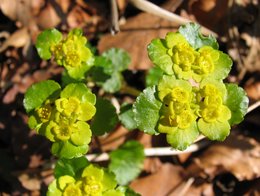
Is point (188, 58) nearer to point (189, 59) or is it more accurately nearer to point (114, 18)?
point (189, 59)

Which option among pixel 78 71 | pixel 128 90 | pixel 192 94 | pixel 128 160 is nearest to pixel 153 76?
pixel 128 90

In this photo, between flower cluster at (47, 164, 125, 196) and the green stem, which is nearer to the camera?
flower cluster at (47, 164, 125, 196)

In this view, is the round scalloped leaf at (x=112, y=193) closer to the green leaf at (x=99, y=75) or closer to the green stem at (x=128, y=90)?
the green leaf at (x=99, y=75)

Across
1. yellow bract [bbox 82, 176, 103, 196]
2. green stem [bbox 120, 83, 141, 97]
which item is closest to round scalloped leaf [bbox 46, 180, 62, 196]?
yellow bract [bbox 82, 176, 103, 196]

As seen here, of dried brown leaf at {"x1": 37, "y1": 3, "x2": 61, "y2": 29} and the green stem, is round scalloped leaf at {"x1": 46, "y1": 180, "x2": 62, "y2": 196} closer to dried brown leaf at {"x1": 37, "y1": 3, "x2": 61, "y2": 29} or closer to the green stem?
the green stem

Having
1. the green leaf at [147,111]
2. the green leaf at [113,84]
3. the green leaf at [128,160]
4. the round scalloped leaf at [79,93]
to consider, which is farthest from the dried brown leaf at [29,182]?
the green leaf at [147,111]
